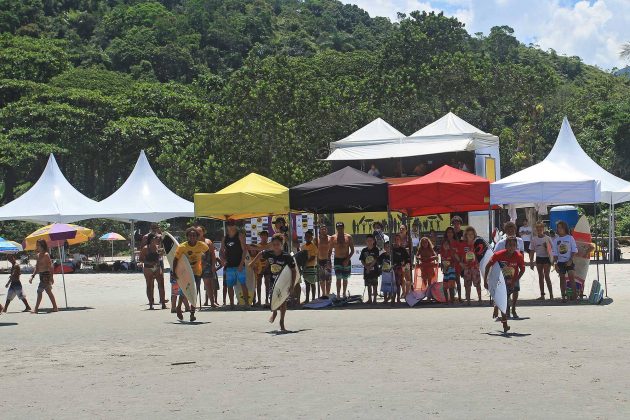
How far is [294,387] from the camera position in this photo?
10.3 metres

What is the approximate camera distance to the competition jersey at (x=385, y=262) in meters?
20.7

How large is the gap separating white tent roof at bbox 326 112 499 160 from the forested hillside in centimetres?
1116

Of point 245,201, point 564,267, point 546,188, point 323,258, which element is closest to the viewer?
point 564,267

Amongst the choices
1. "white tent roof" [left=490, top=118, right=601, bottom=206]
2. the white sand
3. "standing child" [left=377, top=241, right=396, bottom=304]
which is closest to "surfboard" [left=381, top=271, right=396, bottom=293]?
"standing child" [left=377, top=241, right=396, bottom=304]

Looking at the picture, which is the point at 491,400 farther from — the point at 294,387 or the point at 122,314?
the point at 122,314

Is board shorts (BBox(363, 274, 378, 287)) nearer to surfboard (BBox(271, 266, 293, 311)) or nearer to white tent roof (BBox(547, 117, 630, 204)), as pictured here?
surfboard (BBox(271, 266, 293, 311))

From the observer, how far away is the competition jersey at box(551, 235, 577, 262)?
19438 millimetres

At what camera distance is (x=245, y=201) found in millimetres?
21969

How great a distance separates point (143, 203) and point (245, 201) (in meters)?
16.9

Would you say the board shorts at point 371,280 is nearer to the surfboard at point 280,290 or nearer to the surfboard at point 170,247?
the surfboard at point 170,247

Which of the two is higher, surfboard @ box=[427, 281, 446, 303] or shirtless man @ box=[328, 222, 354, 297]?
shirtless man @ box=[328, 222, 354, 297]

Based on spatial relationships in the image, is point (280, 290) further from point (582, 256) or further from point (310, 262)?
point (582, 256)

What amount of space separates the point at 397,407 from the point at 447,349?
13.5ft

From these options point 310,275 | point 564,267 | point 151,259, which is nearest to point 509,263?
point 564,267
